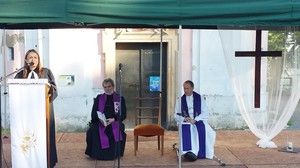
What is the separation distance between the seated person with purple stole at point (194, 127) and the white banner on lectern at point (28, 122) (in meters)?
2.40

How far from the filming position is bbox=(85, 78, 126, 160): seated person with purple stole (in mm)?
6207

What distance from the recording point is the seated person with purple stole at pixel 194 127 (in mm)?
6242

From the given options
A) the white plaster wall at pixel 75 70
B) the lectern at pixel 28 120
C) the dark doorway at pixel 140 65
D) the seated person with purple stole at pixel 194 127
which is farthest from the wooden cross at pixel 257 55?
the white plaster wall at pixel 75 70

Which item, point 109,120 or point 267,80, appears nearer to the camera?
point 109,120

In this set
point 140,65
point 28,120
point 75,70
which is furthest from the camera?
point 140,65

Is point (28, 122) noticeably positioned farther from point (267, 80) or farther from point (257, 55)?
point (267, 80)

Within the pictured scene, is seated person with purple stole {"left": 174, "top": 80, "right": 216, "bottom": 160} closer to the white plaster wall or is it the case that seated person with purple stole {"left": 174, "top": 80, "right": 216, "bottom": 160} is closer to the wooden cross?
the wooden cross

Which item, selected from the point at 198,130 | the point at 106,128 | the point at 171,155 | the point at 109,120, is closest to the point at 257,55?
the point at 198,130

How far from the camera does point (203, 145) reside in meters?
6.26

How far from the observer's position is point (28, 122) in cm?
437

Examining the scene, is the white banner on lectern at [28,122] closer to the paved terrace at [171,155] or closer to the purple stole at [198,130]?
the paved terrace at [171,155]

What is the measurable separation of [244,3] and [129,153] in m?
3.41

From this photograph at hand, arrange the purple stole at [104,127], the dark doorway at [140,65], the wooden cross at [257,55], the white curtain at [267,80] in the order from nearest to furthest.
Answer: the wooden cross at [257,55]
the white curtain at [267,80]
the purple stole at [104,127]
the dark doorway at [140,65]

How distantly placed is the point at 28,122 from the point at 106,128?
202 cm
